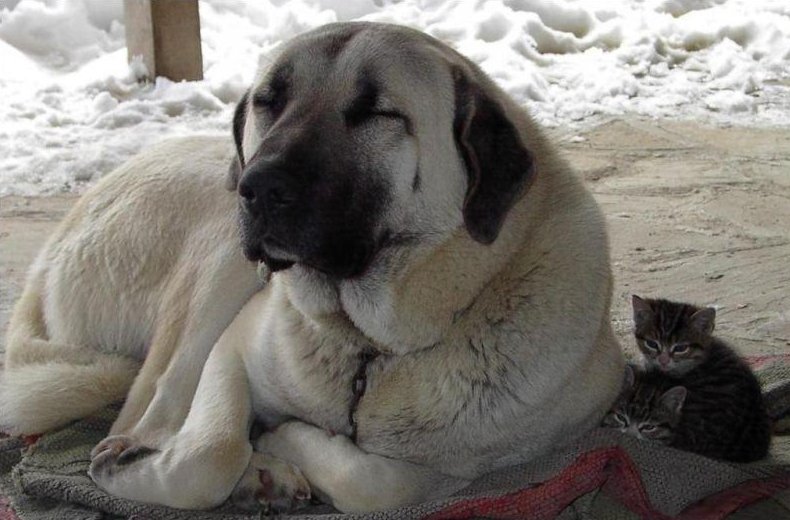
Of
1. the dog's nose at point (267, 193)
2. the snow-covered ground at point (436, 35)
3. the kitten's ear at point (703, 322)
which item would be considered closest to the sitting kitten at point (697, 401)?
the kitten's ear at point (703, 322)

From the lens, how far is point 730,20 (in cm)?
849

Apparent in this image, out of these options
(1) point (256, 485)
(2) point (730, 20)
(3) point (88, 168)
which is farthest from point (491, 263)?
(2) point (730, 20)

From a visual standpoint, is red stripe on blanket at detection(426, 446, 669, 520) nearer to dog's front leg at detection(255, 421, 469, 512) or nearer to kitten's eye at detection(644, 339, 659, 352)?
dog's front leg at detection(255, 421, 469, 512)

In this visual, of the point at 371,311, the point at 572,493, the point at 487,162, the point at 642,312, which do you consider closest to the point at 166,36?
the point at 642,312

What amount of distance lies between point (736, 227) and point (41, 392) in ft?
10.2

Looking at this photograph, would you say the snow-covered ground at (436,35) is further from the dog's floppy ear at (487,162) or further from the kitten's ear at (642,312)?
the dog's floppy ear at (487,162)

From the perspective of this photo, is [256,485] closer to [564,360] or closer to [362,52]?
[564,360]

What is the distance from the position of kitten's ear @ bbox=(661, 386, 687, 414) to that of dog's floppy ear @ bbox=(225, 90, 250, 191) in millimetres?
1219

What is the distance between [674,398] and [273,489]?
106cm

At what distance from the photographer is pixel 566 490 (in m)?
2.60

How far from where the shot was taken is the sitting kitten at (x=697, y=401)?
2.90m

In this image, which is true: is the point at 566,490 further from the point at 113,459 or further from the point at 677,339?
the point at 113,459

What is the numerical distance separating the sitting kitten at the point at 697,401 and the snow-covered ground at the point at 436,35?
320 cm

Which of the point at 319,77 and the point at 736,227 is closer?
the point at 319,77
